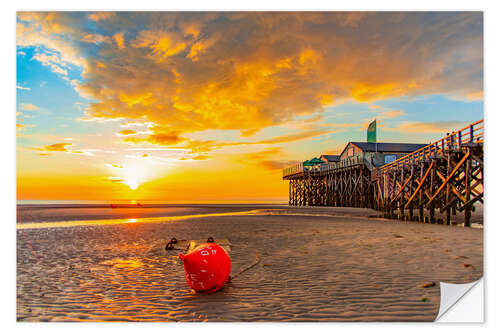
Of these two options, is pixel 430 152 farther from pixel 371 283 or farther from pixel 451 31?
pixel 371 283

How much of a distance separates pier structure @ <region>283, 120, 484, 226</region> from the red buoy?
12026mm

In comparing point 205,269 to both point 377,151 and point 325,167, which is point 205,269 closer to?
point 377,151

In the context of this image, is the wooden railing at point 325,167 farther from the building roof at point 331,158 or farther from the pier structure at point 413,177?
the building roof at point 331,158

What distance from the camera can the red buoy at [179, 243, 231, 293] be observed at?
15.5 feet

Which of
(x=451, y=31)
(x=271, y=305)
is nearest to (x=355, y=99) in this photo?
(x=451, y=31)

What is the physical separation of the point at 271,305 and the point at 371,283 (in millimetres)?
1929

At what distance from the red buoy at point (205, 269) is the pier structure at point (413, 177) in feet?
39.5

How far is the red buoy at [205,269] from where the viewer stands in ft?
15.5

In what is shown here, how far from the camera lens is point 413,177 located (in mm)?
19031

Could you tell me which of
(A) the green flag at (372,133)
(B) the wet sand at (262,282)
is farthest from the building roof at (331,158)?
(B) the wet sand at (262,282)

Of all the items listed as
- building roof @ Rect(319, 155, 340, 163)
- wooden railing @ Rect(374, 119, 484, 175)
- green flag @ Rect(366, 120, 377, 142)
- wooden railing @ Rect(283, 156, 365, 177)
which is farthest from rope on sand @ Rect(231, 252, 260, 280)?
building roof @ Rect(319, 155, 340, 163)

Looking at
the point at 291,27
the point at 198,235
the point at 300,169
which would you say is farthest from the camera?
the point at 300,169

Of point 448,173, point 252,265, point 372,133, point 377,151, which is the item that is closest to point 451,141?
point 448,173
